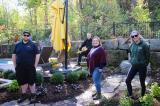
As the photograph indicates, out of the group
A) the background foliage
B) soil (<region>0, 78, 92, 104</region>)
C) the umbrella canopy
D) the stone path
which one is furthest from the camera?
the background foliage

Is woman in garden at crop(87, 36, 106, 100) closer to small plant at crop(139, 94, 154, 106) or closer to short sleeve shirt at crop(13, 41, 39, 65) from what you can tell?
short sleeve shirt at crop(13, 41, 39, 65)

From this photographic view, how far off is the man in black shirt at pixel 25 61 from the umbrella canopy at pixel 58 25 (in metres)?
3.06

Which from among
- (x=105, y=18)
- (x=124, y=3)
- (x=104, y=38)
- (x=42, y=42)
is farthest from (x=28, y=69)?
(x=124, y=3)

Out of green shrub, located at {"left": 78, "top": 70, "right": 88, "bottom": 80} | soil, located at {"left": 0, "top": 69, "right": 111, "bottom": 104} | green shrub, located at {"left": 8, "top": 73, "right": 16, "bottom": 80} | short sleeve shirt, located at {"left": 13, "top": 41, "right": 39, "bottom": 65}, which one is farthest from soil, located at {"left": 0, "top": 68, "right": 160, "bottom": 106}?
short sleeve shirt, located at {"left": 13, "top": 41, "right": 39, "bottom": 65}

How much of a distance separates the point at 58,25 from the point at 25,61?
3.33 metres

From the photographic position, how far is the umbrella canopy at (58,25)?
39.0ft

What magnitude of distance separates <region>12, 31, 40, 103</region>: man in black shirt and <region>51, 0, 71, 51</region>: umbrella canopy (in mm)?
3060

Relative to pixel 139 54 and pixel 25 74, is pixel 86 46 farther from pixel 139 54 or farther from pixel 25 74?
pixel 139 54

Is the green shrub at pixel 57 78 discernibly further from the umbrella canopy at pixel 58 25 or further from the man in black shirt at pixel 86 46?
the man in black shirt at pixel 86 46

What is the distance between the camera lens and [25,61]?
29.6 feet

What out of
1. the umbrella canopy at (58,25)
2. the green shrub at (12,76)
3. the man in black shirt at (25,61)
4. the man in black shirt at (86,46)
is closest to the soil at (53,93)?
the man in black shirt at (25,61)

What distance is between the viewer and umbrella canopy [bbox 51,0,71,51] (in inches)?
468

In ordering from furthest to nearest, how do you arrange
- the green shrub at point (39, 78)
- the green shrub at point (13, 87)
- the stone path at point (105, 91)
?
the green shrub at point (39, 78) → the green shrub at point (13, 87) → the stone path at point (105, 91)

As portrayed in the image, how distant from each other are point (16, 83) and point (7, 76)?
4.88ft
